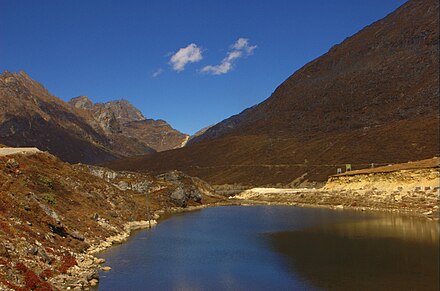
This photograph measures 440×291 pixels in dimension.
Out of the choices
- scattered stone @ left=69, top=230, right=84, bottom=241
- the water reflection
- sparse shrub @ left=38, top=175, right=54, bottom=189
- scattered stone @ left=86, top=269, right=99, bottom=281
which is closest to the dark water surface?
the water reflection

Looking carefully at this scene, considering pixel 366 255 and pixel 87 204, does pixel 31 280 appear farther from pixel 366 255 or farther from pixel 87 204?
pixel 87 204

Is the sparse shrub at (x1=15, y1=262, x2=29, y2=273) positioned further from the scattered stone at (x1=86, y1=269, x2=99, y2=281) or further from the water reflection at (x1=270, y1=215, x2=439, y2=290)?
the water reflection at (x1=270, y1=215, x2=439, y2=290)

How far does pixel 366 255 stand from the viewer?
37.8 m

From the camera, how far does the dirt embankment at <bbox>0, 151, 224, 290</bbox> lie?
29.2 metres

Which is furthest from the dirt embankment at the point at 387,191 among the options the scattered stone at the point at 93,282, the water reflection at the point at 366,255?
the scattered stone at the point at 93,282

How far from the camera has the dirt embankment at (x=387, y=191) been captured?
7225 centimetres

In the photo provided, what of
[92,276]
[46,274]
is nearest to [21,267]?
[46,274]

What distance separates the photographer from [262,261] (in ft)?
124

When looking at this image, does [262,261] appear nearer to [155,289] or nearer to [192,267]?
[192,267]

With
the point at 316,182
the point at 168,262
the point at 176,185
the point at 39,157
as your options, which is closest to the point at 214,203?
the point at 176,185

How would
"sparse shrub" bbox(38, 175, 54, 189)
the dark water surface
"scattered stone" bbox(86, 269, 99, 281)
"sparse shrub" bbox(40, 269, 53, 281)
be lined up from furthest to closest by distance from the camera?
"sparse shrub" bbox(38, 175, 54, 189), "scattered stone" bbox(86, 269, 99, 281), the dark water surface, "sparse shrub" bbox(40, 269, 53, 281)

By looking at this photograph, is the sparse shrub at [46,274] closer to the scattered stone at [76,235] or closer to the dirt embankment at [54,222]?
the dirt embankment at [54,222]

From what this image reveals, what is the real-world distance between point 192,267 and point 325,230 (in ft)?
82.9

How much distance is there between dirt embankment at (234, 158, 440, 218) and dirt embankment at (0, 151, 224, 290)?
38909 millimetres
